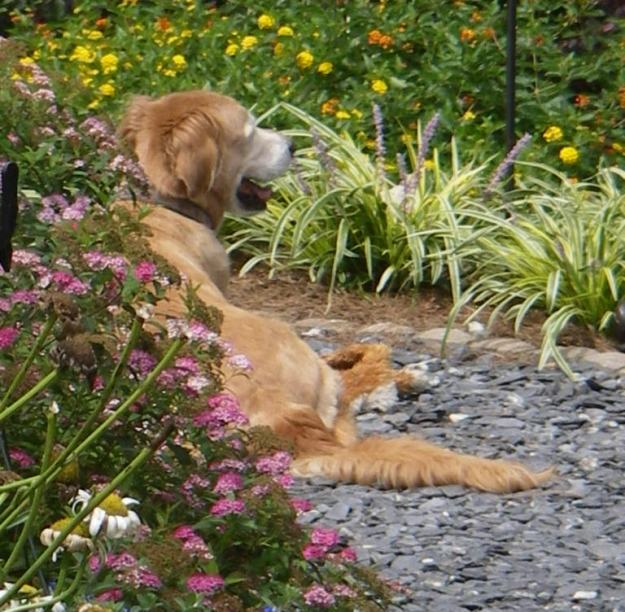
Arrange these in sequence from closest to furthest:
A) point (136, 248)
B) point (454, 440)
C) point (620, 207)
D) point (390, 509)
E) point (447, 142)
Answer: point (136, 248) < point (390, 509) < point (454, 440) < point (620, 207) < point (447, 142)

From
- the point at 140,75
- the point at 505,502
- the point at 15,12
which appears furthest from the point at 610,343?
the point at 15,12

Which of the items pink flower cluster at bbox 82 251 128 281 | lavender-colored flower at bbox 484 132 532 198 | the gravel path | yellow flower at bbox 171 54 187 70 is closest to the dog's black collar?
the gravel path

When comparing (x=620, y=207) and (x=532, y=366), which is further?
(x=620, y=207)

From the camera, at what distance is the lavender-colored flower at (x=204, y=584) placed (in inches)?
113

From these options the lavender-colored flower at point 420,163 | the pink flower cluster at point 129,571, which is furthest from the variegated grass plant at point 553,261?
the pink flower cluster at point 129,571

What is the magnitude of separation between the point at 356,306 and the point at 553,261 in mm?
A: 857

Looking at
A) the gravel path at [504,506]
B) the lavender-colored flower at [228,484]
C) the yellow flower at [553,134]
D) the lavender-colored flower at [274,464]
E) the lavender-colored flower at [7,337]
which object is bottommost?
the gravel path at [504,506]

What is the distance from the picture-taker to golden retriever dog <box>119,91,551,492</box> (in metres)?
5.03

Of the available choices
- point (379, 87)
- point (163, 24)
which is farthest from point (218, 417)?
Result: point (163, 24)

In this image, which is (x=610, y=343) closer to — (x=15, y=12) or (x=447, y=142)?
(x=447, y=142)

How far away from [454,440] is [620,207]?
210 centimetres

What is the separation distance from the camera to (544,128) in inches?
353

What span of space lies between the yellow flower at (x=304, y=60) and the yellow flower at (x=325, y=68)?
58 mm

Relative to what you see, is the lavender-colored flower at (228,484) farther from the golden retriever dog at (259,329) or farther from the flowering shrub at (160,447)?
the golden retriever dog at (259,329)
